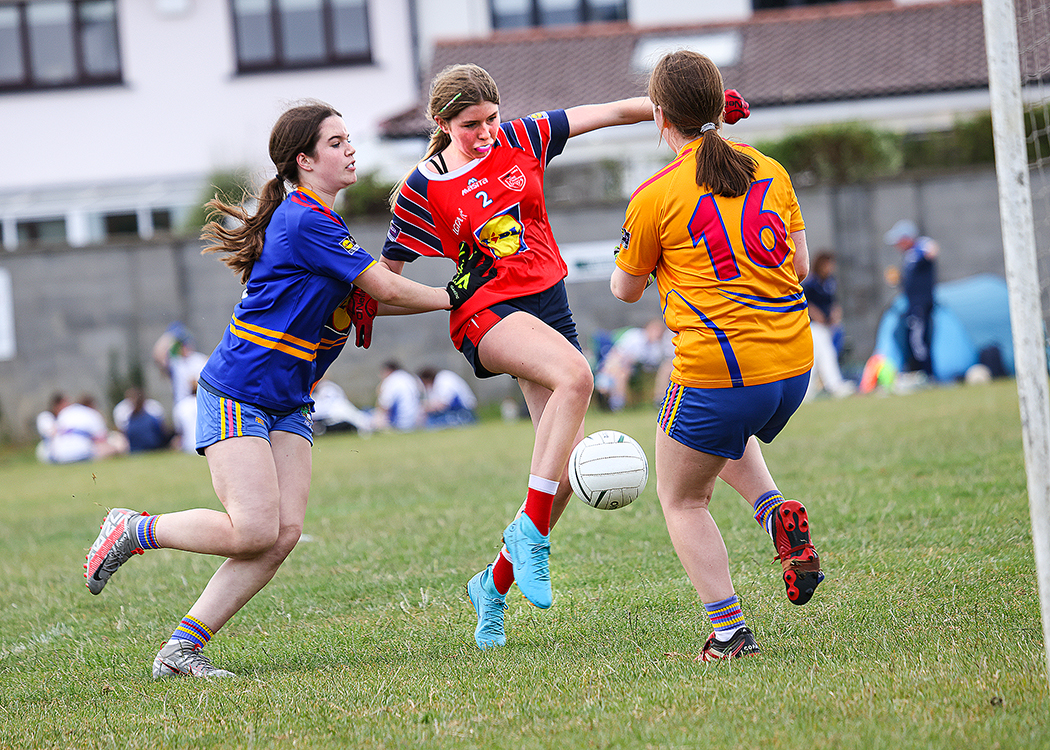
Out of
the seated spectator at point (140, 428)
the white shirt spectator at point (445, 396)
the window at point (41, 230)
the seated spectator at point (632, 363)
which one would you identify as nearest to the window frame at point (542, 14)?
the seated spectator at point (632, 363)

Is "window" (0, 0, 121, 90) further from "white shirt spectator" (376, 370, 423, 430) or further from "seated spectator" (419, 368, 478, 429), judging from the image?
"seated spectator" (419, 368, 478, 429)

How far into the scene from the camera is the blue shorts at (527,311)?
14.3 ft

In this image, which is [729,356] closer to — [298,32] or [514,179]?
[514,179]

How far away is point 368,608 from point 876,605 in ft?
7.67

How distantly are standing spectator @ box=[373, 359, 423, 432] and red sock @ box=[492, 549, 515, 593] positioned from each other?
1334 centimetres

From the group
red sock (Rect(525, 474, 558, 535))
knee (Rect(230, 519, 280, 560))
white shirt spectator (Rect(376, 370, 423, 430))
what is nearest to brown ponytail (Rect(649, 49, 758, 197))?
red sock (Rect(525, 474, 558, 535))

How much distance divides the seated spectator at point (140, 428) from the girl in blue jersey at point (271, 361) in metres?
13.7

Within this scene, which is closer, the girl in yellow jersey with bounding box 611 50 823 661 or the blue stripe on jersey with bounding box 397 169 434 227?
the girl in yellow jersey with bounding box 611 50 823 661

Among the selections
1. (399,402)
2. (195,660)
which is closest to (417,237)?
(195,660)

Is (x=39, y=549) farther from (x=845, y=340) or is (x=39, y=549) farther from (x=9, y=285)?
(x=845, y=340)

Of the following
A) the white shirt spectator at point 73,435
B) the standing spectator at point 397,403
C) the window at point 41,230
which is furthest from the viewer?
the window at point 41,230

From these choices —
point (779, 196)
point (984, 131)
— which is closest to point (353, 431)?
point (984, 131)

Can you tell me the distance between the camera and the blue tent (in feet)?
55.3

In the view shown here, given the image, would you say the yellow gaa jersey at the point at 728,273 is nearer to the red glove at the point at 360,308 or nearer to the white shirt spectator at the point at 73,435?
the red glove at the point at 360,308
